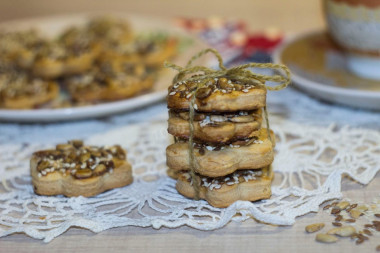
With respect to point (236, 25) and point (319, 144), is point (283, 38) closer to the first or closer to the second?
point (236, 25)

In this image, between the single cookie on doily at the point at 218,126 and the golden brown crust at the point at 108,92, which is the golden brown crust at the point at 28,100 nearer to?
the golden brown crust at the point at 108,92

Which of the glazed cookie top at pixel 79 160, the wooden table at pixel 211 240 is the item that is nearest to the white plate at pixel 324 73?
the wooden table at pixel 211 240

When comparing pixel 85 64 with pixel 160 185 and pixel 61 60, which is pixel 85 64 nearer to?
pixel 61 60

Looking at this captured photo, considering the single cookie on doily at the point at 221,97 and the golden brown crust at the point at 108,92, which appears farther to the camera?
the golden brown crust at the point at 108,92

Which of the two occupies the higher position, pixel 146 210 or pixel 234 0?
pixel 234 0

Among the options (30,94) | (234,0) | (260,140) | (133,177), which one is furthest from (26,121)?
(234,0)

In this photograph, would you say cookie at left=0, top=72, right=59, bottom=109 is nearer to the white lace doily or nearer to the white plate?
the white lace doily
